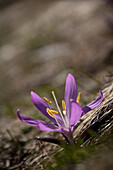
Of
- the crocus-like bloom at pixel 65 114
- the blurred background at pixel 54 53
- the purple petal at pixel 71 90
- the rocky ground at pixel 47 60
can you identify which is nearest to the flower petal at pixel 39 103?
the crocus-like bloom at pixel 65 114

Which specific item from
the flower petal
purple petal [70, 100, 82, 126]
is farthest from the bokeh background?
purple petal [70, 100, 82, 126]

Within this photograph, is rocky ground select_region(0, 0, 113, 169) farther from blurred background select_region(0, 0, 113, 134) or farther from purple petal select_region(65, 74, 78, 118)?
purple petal select_region(65, 74, 78, 118)

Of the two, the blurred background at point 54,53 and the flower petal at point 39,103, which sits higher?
the blurred background at point 54,53

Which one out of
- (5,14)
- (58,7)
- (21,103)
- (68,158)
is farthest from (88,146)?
(5,14)

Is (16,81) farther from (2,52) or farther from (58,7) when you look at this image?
(58,7)

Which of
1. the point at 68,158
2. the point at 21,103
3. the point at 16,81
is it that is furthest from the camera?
the point at 16,81

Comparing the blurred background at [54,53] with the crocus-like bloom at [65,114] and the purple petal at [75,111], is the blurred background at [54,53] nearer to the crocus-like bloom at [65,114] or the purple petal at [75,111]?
the crocus-like bloom at [65,114]

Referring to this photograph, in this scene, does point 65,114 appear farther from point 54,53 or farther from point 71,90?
point 54,53
